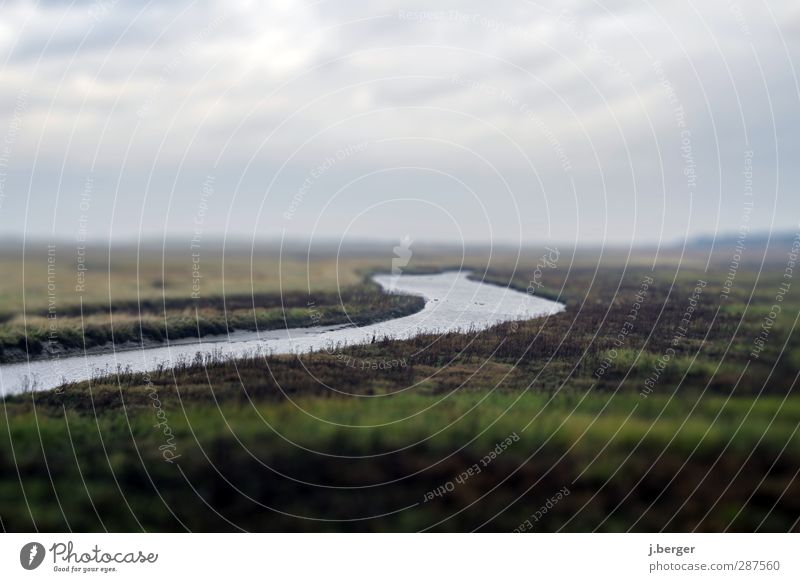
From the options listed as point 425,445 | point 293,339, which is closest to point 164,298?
point 293,339

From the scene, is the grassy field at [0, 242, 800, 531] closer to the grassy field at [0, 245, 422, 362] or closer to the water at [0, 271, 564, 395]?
the water at [0, 271, 564, 395]

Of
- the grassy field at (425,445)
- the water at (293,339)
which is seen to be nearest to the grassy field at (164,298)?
the water at (293,339)

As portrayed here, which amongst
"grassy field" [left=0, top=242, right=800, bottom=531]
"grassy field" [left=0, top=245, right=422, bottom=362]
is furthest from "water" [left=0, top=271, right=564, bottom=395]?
"grassy field" [left=0, top=242, right=800, bottom=531]

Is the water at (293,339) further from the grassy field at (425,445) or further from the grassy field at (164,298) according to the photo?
the grassy field at (425,445)

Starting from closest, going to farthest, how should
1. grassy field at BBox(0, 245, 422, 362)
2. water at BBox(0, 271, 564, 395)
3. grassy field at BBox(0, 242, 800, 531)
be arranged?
grassy field at BBox(0, 242, 800, 531)
water at BBox(0, 271, 564, 395)
grassy field at BBox(0, 245, 422, 362)

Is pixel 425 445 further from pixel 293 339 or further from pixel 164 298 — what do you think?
A: pixel 164 298
